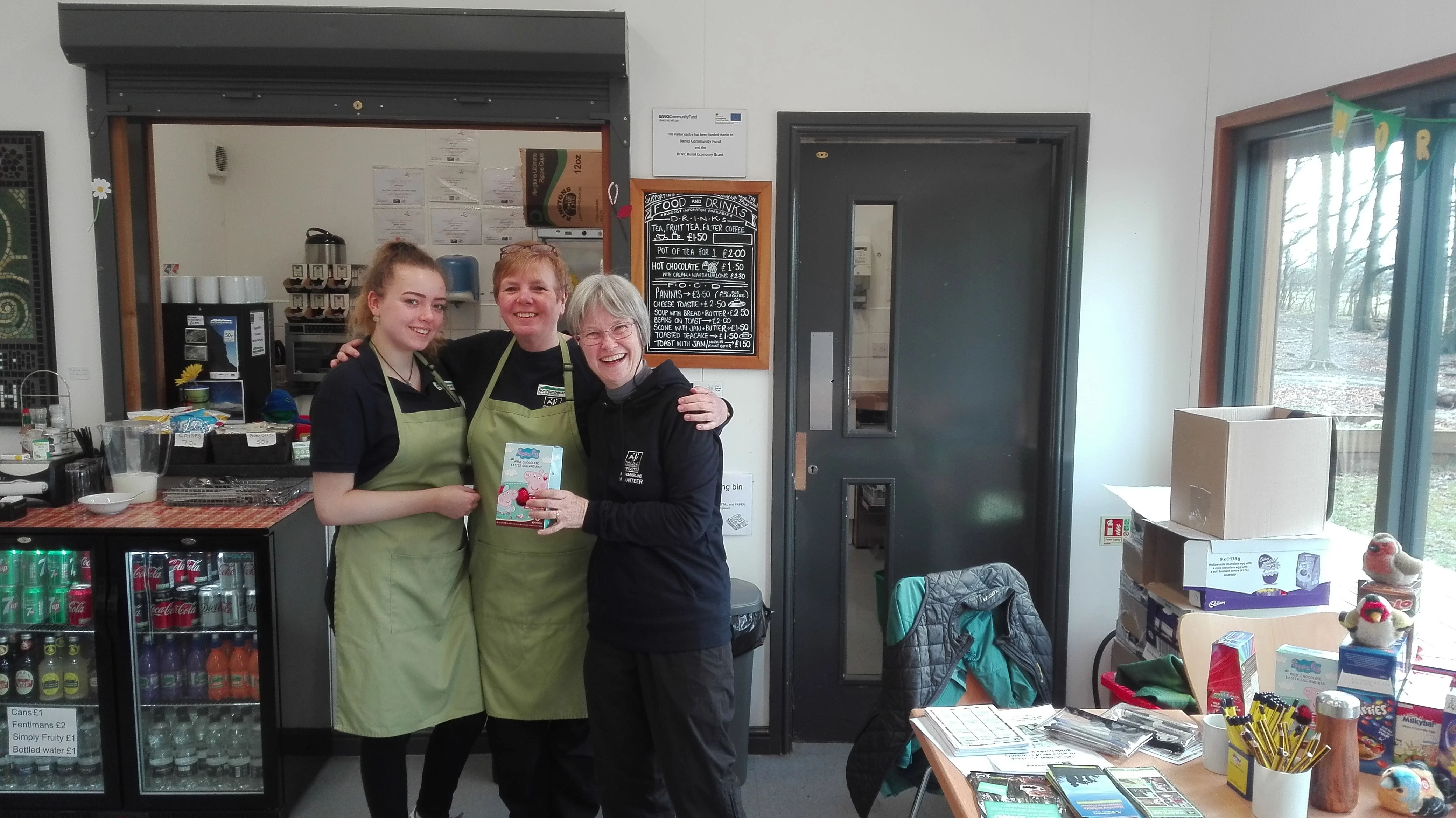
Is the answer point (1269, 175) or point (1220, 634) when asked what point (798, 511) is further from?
point (1269, 175)

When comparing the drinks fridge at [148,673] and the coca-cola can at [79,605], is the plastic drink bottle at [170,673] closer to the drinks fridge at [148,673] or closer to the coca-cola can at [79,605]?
the drinks fridge at [148,673]

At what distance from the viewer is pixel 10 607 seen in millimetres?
2939

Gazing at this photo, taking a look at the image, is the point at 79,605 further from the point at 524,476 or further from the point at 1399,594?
the point at 1399,594

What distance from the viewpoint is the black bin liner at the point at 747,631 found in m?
3.04

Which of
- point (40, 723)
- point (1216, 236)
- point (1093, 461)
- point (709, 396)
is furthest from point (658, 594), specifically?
point (1216, 236)

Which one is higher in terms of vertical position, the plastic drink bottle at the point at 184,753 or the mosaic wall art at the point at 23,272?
the mosaic wall art at the point at 23,272

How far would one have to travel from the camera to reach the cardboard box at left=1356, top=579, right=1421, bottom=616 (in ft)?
6.31

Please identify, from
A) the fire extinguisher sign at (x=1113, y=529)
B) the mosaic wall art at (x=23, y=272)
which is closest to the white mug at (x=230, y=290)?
the mosaic wall art at (x=23, y=272)

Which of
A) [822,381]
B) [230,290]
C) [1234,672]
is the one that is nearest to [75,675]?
[230,290]

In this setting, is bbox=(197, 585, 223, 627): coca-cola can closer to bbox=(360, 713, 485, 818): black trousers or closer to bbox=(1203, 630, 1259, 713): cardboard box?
bbox=(360, 713, 485, 818): black trousers

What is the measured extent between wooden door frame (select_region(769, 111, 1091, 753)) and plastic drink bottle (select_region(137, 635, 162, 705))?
198cm

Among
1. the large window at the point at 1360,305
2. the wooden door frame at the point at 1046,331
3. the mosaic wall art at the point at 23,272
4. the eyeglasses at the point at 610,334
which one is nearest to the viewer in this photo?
the eyeglasses at the point at 610,334

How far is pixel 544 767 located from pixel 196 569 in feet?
4.21

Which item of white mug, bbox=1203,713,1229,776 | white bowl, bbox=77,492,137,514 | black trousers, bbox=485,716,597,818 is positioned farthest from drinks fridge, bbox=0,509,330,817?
white mug, bbox=1203,713,1229,776
